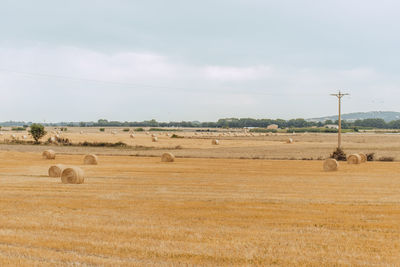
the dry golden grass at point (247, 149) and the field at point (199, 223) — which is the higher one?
the field at point (199, 223)

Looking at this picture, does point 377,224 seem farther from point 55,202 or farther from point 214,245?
point 55,202

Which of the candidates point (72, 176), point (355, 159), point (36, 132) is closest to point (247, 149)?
point (355, 159)

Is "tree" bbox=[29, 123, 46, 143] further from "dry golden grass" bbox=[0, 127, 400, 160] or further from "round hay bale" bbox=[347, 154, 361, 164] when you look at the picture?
"round hay bale" bbox=[347, 154, 361, 164]

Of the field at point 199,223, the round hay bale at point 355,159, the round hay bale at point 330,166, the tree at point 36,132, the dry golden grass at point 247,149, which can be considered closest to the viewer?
the field at point 199,223

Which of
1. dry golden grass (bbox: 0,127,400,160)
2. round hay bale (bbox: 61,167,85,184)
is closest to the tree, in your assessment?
dry golden grass (bbox: 0,127,400,160)

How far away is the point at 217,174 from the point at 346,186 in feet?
30.0

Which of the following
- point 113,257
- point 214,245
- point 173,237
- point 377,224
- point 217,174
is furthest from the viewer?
point 217,174

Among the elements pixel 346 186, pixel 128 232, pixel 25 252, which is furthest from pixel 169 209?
pixel 346 186

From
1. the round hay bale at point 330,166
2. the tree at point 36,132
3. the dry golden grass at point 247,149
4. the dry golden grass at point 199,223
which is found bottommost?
the dry golden grass at point 247,149

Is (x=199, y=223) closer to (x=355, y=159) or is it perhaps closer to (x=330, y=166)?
(x=330, y=166)

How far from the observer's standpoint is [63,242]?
492 inches

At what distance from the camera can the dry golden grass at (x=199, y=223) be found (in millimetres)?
11477

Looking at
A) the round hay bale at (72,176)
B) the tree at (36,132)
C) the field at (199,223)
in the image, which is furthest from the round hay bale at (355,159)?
the tree at (36,132)

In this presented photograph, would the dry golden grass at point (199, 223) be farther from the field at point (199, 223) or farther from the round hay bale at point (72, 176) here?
the round hay bale at point (72, 176)
